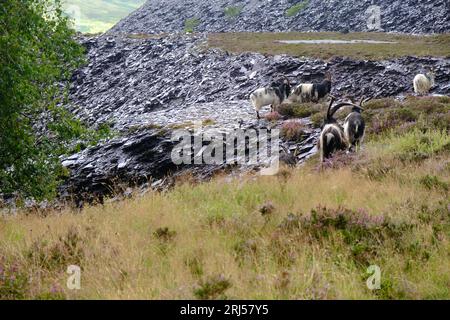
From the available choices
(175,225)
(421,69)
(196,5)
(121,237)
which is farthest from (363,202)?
(196,5)

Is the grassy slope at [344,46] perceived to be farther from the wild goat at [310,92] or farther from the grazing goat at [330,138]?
the grazing goat at [330,138]

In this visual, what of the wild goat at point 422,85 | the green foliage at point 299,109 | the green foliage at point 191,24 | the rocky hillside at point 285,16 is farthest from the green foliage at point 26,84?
the green foliage at point 191,24

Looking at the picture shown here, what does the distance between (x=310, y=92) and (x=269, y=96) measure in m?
3.03

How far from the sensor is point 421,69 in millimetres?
28859

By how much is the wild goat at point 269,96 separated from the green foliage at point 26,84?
9766 mm

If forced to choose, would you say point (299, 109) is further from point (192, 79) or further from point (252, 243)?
point (252, 243)

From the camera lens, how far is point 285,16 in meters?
63.0

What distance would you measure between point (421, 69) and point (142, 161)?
1828cm

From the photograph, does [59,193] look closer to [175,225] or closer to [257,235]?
[175,225]

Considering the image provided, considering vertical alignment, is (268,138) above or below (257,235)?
below

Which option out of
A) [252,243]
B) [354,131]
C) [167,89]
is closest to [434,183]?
[252,243]

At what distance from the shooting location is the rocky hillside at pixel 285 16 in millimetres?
49438
